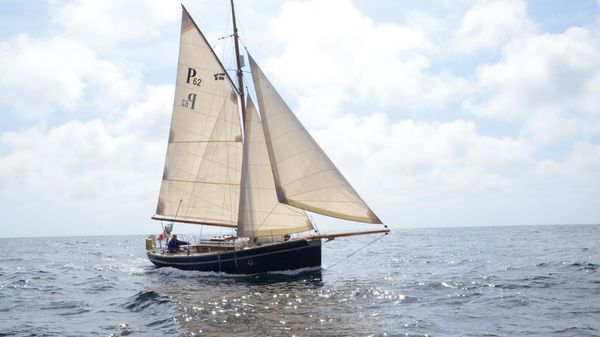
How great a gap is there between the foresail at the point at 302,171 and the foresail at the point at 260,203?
2032 mm

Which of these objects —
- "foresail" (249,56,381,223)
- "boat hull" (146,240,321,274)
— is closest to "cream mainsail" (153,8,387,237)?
"foresail" (249,56,381,223)

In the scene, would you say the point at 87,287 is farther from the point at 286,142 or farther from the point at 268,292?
the point at 286,142

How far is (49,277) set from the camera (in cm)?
3791

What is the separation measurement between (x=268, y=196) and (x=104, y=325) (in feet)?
44.1

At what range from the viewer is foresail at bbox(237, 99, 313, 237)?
102 feet

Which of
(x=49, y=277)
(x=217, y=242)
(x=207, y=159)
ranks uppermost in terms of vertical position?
(x=207, y=159)

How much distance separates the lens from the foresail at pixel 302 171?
27.9 meters

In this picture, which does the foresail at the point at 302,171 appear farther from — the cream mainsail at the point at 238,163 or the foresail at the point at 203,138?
the foresail at the point at 203,138

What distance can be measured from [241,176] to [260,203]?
1.90 meters

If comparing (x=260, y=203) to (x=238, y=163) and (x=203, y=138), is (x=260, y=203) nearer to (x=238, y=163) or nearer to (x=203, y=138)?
(x=238, y=163)

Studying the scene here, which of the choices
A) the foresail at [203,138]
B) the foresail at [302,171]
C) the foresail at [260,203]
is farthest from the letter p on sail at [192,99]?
the foresail at [302,171]

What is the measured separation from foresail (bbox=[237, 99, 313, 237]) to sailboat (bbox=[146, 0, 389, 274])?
6 centimetres

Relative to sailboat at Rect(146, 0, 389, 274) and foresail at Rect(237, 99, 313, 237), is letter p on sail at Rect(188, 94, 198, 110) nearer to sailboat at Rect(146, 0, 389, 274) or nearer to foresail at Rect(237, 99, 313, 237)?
sailboat at Rect(146, 0, 389, 274)

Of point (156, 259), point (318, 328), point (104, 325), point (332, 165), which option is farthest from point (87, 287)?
point (318, 328)
